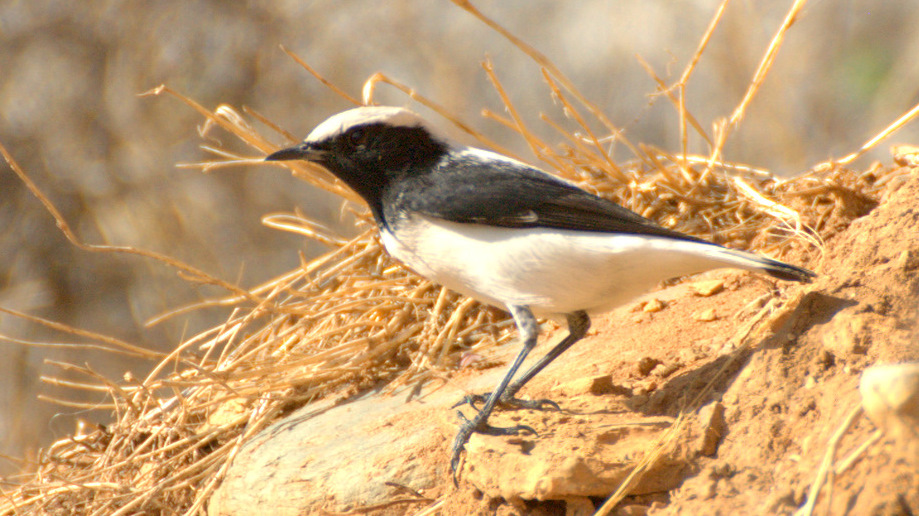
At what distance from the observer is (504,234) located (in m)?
2.62

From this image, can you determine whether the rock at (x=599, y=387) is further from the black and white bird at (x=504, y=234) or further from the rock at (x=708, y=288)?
the rock at (x=708, y=288)

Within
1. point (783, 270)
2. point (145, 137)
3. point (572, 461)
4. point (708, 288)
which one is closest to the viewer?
point (572, 461)

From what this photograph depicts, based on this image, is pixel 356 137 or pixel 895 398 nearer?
pixel 895 398

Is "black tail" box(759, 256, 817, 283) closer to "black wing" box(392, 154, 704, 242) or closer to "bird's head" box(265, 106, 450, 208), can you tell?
"black wing" box(392, 154, 704, 242)

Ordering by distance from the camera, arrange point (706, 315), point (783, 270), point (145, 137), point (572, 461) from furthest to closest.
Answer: point (145, 137) → point (706, 315) → point (783, 270) → point (572, 461)

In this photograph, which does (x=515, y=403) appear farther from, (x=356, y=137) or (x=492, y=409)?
(x=356, y=137)

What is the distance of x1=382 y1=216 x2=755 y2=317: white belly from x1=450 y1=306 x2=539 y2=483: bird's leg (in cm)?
5

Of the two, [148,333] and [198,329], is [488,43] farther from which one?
[148,333]

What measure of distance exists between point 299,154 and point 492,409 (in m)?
1.18

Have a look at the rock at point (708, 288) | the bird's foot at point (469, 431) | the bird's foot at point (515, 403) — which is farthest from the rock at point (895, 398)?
the rock at point (708, 288)

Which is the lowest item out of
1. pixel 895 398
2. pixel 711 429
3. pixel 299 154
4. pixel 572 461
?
pixel 572 461

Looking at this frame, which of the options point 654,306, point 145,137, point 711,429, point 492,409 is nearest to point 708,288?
point 654,306

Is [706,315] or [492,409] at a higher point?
[706,315]

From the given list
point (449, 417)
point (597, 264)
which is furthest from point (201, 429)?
point (597, 264)
